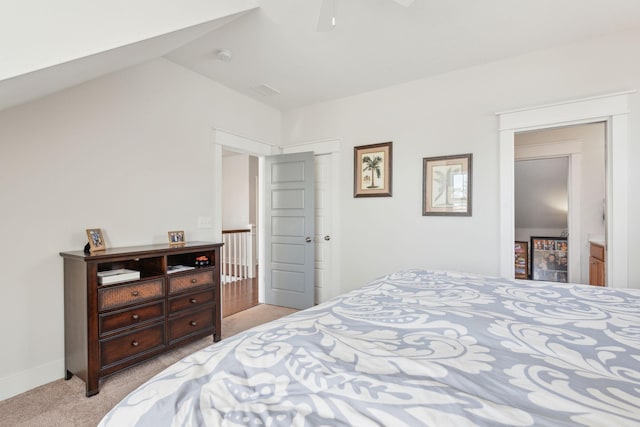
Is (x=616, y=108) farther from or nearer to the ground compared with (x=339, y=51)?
nearer to the ground

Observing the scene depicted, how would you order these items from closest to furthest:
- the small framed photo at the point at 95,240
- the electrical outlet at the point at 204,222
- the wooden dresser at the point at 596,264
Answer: the small framed photo at the point at 95,240, the wooden dresser at the point at 596,264, the electrical outlet at the point at 204,222

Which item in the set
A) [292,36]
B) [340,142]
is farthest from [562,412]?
[340,142]

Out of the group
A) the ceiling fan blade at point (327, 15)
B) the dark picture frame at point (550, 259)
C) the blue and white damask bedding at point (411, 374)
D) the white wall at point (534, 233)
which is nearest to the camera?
the blue and white damask bedding at point (411, 374)

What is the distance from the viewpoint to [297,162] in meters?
3.98

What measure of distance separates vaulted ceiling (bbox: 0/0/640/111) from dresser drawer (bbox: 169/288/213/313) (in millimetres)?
1673

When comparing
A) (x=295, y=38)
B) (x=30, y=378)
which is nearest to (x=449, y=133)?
(x=295, y=38)

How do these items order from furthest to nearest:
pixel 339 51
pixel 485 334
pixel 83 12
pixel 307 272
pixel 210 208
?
1. pixel 307 272
2. pixel 210 208
3. pixel 339 51
4. pixel 83 12
5. pixel 485 334

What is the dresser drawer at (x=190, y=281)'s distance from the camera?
2.47m

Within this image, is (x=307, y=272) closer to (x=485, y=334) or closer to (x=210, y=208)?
(x=210, y=208)

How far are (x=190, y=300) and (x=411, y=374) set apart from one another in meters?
2.33

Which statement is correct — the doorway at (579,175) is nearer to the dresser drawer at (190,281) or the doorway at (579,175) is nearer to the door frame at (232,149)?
the door frame at (232,149)

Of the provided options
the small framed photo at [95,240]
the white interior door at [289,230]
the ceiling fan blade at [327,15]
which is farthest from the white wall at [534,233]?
the small framed photo at [95,240]

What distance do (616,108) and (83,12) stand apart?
3776 mm

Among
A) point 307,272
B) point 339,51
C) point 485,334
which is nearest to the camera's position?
point 485,334
